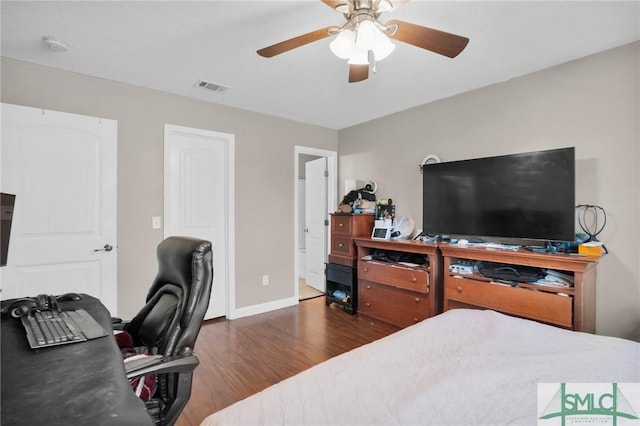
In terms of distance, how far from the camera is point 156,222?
3035 mm

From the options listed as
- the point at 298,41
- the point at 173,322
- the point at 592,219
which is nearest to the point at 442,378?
the point at 173,322

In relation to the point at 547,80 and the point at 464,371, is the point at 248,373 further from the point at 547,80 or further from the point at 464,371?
the point at 547,80

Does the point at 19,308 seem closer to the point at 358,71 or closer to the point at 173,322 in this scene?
the point at 173,322

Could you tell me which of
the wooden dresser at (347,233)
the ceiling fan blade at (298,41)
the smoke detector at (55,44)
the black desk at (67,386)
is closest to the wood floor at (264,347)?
the wooden dresser at (347,233)

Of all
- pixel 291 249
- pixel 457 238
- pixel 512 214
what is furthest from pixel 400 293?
pixel 291 249

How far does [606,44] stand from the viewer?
7.23 ft

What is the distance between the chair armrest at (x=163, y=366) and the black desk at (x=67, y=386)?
0.39 ft

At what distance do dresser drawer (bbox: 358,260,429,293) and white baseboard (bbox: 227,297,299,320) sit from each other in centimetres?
109

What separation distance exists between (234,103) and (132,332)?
260cm

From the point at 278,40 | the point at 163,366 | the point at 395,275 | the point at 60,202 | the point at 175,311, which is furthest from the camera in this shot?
the point at 395,275

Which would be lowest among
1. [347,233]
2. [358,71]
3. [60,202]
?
[347,233]

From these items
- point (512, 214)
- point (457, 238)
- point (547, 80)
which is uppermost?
point (547, 80)

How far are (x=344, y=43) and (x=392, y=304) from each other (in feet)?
8.45

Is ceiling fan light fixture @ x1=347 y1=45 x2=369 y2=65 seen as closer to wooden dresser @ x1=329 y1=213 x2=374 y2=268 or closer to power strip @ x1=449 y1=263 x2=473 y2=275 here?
power strip @ x1=449 y1=263 x2=473 y2=275
